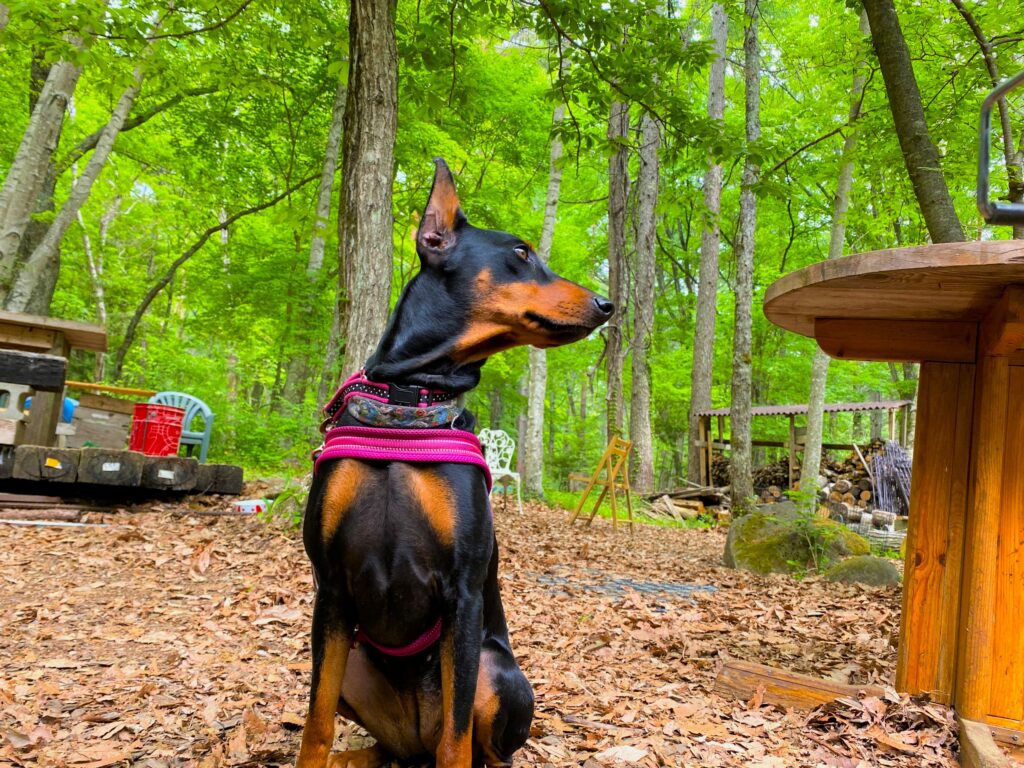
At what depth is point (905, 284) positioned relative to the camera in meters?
2.24

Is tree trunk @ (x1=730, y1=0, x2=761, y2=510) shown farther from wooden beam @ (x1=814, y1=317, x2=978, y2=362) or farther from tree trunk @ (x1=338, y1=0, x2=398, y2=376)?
wooden beam @ (x1=814, y1=317, x2=978, y2=362)

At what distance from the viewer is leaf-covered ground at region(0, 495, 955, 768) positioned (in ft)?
8.20

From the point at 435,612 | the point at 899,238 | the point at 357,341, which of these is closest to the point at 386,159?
the point at 357,341

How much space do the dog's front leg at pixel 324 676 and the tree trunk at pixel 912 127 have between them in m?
4.84

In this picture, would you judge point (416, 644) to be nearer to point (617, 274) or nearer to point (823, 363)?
point (823, 363)

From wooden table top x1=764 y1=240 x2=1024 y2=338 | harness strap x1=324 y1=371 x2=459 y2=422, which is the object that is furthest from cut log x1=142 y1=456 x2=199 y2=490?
wooden table top x1=764 y1=240 x2=1024 y2=338

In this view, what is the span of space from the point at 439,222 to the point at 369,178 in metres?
3.97

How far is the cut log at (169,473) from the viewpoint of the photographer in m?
6.98

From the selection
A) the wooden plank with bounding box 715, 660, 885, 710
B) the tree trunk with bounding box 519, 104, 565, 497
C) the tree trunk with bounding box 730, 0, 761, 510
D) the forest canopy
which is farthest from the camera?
the tree trunk with bounding box 519, 104, 565, 497

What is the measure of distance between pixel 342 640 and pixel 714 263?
17.9 meters

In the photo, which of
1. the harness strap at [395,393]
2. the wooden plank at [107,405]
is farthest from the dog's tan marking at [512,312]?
the wooden plank at [107,405]

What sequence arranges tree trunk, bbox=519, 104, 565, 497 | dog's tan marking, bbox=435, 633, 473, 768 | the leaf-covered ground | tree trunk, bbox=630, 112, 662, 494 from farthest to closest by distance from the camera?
tree trunk, bbox=630, 112, 662, 494, tree trunk, bbox=519, 104, 565, 497, the leaf-covered ground, dog's tan marking, bbox=435, 633, 473, 768

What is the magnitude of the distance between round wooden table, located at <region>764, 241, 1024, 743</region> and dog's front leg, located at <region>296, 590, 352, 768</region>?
1837mm

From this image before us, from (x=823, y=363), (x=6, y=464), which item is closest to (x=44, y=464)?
(x=6, y=464)
